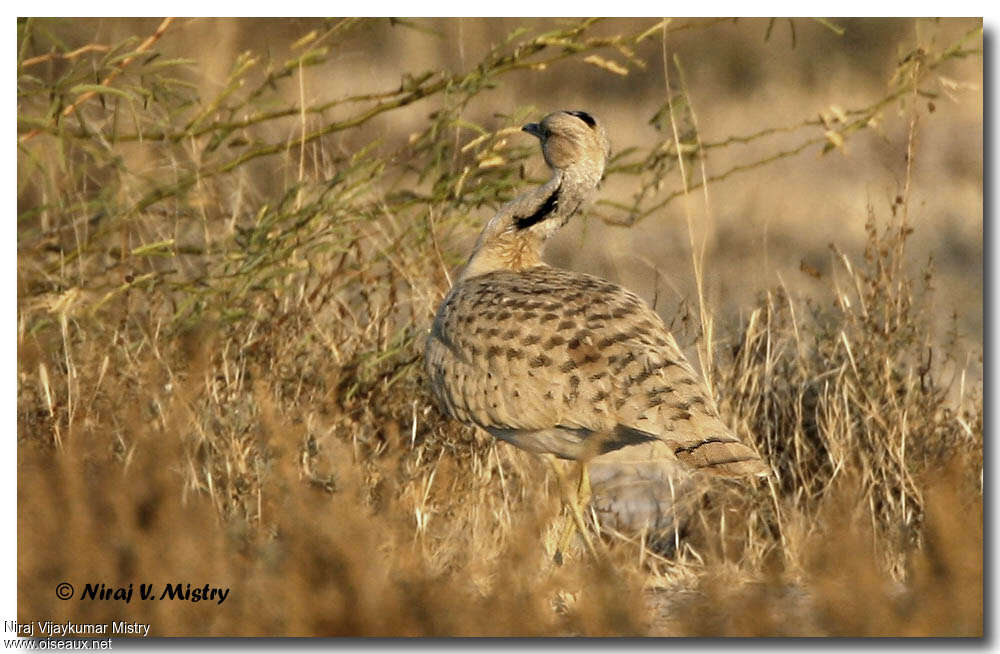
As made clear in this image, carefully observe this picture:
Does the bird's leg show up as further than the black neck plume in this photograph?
No

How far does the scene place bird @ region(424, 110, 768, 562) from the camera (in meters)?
4.81

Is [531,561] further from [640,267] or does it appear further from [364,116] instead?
[640,267]

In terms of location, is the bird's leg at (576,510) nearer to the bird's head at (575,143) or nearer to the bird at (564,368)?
the bird at (564,368)

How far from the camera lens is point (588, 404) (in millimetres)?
4859

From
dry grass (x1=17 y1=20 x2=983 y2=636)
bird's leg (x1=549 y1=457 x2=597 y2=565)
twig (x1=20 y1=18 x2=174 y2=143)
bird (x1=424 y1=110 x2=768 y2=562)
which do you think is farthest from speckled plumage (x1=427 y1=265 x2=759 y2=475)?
twig (x1=20 y1=18 x2=174 y2=143)

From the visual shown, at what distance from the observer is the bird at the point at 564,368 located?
189 inches

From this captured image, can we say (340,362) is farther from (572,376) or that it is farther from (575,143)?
(572,376)

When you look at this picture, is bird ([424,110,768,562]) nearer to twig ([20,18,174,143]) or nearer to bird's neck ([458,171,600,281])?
bird's neck ([458,171,600,281])

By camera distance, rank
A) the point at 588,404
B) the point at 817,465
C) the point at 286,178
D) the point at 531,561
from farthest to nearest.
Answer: the point at 286,178, the point at 817,465, the point at 588,404, the point at 531,561

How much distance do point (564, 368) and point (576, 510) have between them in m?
0.59

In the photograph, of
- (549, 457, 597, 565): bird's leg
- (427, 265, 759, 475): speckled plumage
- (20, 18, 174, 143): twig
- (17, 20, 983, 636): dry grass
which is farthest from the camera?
(20, 18, 174, 143): twig

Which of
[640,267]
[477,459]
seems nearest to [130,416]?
[477,459]

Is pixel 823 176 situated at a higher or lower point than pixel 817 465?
higher

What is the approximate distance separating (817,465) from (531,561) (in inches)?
92.5
